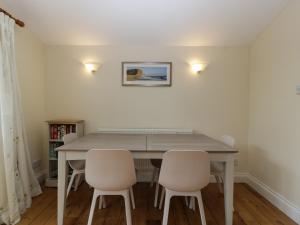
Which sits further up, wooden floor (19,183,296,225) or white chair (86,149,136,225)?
white chair (86,149,136,225)

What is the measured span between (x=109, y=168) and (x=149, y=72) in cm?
195

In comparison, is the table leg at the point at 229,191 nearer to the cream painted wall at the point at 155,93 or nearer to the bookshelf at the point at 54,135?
the cream painted wall at the point at 155,93

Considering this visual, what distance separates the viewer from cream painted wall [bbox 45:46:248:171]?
3469 mm

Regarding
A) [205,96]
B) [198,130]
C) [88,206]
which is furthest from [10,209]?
[205,96]

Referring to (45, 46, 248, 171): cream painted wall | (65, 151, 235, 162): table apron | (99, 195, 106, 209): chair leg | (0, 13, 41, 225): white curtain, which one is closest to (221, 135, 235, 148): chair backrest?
(65, 151, 235, 162): table apron

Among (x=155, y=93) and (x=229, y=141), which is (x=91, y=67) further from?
(x=229, y=141)

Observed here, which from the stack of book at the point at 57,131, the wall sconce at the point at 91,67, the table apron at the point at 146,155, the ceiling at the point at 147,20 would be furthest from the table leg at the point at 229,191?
the wall sconce at the point at 91,67

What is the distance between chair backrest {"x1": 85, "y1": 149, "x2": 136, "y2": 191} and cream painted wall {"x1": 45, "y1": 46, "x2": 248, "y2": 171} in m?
1.60

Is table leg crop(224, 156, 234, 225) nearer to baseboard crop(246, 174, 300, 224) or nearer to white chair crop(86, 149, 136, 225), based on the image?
baseboard crop(246, 174, 300, 224)

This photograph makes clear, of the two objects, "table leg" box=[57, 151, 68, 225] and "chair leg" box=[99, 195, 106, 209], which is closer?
"table leg" box=[57, 151, 68, 225]

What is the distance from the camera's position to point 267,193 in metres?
2.84

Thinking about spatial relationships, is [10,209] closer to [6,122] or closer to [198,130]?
[6,122]

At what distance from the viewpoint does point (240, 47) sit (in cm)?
346

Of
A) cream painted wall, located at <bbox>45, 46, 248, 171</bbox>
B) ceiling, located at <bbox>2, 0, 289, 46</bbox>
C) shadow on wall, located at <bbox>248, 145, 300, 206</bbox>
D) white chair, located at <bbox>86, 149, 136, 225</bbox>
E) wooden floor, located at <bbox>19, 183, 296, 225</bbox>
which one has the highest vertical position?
ceiling, located at <bbox>2, 0, 289, 46</bbox>
